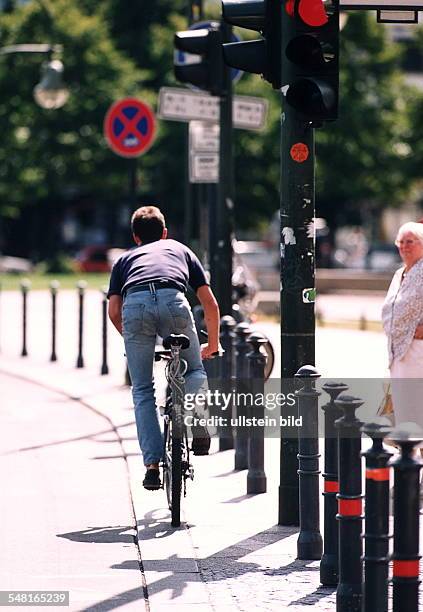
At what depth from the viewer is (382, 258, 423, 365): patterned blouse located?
355 inches

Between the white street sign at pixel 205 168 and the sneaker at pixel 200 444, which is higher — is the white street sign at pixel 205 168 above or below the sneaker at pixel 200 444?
above

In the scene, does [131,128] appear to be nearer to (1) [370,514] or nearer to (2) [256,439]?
(2) [256,439]

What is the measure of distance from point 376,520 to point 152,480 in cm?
320

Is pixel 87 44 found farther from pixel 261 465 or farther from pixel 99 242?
pixel 261 465

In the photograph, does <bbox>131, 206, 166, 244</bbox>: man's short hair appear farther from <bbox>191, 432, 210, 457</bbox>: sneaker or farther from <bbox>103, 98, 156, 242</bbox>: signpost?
<bbox>103, 98, 156, 242</bbox>: signpost

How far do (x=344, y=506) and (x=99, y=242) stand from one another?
70.2 metres

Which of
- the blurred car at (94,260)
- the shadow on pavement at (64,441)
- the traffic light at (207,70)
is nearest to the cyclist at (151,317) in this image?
the shadow on pavement at (64,441)

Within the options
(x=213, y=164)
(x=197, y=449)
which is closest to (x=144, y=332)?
(x=197, y=449)

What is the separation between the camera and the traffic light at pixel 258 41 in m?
7.90

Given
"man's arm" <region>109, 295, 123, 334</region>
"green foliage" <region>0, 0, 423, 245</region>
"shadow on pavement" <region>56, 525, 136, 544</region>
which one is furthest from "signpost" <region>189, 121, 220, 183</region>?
"green foliage" <region>0, 0, 423, 245</region>

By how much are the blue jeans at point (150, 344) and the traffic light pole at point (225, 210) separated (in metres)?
3.80

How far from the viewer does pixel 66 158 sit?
194ft

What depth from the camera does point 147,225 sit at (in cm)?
868

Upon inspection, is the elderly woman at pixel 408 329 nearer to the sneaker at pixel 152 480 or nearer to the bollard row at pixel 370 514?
the sneaker at pixel 152 480
